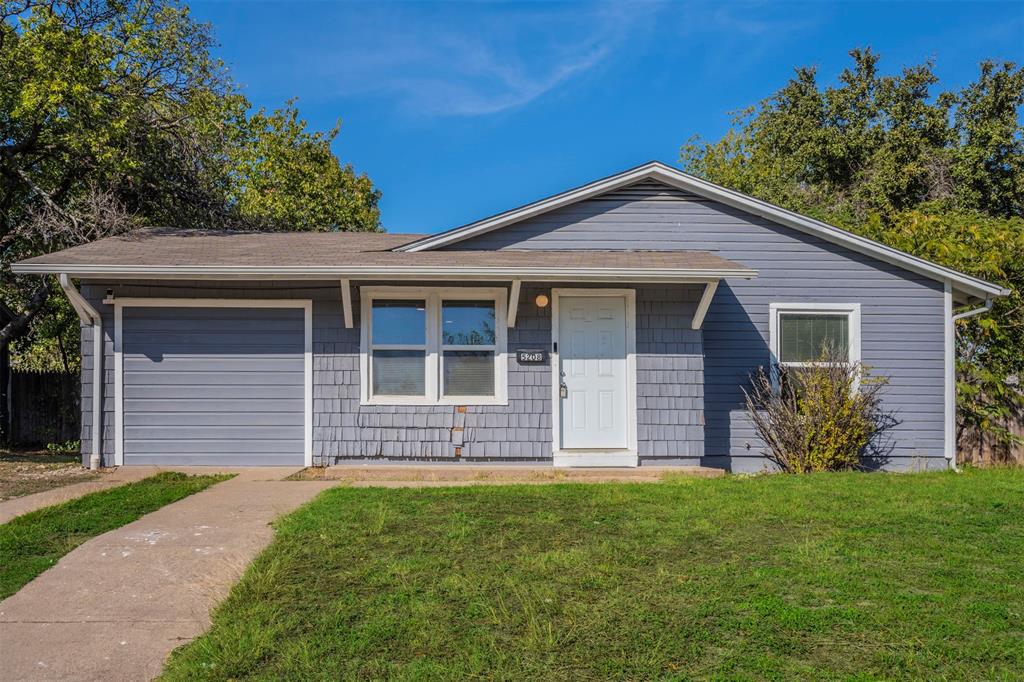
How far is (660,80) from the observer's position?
16.8 m

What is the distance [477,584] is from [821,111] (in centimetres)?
2783

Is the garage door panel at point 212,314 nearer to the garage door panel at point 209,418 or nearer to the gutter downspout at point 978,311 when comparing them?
the garage door panel at point 209,418

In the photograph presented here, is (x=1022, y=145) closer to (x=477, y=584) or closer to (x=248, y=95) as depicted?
(x=248, y=95)

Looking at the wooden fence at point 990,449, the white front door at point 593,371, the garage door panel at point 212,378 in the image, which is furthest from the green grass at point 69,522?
the wooden fence at point 990,449

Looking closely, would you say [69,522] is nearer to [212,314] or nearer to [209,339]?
[209,339]

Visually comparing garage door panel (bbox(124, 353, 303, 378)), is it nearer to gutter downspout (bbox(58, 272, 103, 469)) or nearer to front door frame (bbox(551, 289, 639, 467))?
gutter downspout (bbox(58, 272, 103, 469))

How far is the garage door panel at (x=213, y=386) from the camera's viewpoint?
27.1 feet

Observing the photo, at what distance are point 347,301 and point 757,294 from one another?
5455mm

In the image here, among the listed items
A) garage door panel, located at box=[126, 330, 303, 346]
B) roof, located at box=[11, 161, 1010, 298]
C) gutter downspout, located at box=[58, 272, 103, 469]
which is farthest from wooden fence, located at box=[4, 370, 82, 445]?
garage door panel, located at box=[126, 330, 303, 346]

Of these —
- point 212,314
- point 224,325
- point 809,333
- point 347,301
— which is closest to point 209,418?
point 224,325

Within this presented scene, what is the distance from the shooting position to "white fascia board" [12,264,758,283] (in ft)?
25.2

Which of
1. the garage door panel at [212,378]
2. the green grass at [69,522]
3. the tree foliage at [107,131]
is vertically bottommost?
the green grass at [69,522]

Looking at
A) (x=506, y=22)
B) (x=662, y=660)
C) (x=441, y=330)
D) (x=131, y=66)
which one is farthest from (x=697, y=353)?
(x=131, y=66)

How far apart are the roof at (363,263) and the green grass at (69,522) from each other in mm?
2475
